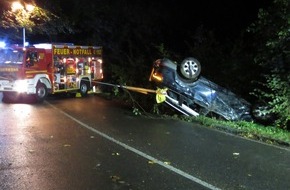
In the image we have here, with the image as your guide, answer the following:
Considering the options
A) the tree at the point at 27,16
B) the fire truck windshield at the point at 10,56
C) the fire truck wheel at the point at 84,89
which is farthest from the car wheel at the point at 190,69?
the fire truck wheel at the point at 84,89

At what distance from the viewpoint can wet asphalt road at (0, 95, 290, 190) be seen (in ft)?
22.0

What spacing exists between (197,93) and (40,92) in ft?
30.0

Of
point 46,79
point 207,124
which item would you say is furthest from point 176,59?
point 46,79

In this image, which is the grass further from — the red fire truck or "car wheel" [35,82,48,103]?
the red fire truck

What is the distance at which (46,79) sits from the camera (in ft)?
67.9

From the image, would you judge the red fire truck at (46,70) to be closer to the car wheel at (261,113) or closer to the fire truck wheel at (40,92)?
the fire truck wheel at (40,92)

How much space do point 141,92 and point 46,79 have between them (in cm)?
640

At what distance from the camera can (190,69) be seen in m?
13.5

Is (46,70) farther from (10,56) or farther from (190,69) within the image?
(190,69)

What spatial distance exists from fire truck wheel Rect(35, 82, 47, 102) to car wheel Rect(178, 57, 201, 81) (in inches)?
341

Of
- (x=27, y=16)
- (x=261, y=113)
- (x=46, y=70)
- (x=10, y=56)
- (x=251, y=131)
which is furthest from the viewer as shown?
(x=46, y=70)

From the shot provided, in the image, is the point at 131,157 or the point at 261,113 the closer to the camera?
the point at 131,157

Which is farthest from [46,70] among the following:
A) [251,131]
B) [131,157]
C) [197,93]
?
[131,157]

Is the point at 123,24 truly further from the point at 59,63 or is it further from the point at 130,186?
the point at 130,186
